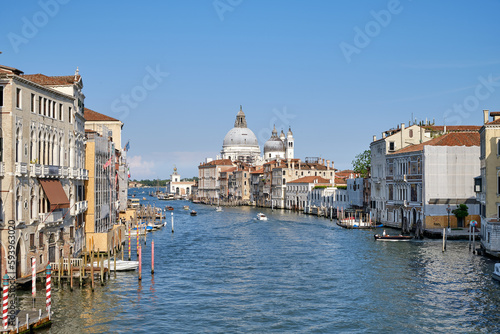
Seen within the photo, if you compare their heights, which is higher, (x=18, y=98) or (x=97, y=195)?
(x=18, y=98)

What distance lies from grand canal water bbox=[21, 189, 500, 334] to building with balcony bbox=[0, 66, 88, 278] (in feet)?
7.03

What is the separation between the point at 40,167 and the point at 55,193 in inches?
61.1

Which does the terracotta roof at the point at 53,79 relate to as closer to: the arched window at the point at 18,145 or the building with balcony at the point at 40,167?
the building with balcony at the point at 40,167

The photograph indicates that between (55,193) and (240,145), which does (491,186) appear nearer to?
(55,193)

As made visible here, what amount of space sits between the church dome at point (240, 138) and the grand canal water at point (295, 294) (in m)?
124

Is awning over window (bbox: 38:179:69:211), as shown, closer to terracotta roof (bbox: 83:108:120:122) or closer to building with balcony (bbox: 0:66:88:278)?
building with balcony (bbox: 0:66:88:278)

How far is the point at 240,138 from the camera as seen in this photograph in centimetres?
16188

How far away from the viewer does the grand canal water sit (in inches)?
792

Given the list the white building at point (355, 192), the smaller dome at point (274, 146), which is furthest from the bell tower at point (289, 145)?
the white building at point (355, 192)

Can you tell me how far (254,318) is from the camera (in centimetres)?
2098

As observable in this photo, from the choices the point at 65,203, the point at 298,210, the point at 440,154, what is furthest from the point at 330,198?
the point at 65,203

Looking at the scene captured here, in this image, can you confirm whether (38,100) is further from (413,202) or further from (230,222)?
(230,222)

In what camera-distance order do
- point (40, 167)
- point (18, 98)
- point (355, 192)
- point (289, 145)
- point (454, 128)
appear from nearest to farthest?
point (18, 98) → point (40, 167) → point (454, 128) → point (355, 192) → point (289, 145)

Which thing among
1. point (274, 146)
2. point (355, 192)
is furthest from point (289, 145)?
point (355, 192)
